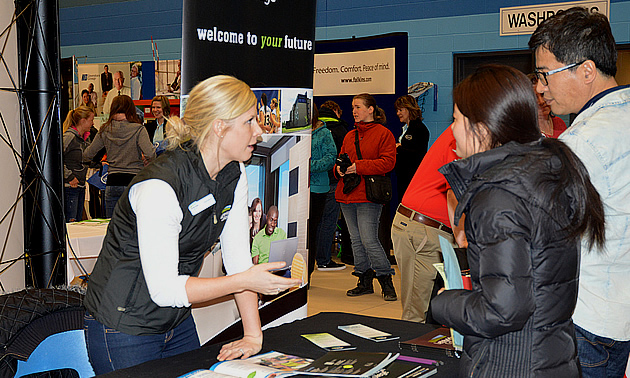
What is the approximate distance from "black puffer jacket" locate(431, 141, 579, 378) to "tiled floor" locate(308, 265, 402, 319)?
127 inches

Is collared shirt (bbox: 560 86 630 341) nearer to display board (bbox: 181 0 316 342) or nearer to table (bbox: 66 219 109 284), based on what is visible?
display board (bbox: 181 0 316 342)

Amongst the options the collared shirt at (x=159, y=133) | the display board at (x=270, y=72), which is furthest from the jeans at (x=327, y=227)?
the display board at (x=270, y=72)

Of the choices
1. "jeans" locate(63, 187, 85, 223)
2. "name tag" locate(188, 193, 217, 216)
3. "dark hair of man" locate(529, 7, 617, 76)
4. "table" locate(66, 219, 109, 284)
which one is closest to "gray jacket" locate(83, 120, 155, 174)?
"jeans" locate(63, 187, 85, 223)

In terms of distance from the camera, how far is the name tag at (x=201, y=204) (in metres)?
1.71

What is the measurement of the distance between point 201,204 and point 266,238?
110cm

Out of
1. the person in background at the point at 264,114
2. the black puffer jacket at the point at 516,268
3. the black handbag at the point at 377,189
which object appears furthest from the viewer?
the black handbag at the point at 377,189

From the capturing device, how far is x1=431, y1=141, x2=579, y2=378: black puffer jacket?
1243 mm

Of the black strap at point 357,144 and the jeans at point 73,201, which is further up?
the black strap at point 357,144

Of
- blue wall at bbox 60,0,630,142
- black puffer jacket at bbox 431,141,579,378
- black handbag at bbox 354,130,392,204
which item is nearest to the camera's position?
black puffer jacket at bbox 431,141,579,378

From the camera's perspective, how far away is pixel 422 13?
730cm

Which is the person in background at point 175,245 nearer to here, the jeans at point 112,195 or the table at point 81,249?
the table at point 81,249

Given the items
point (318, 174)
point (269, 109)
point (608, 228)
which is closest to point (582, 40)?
point (608, 228)

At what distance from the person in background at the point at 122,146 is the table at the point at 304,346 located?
3643 millimetres

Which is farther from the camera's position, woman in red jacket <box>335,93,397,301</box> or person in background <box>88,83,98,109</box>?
person in background <box>88,83,98,109</box>
